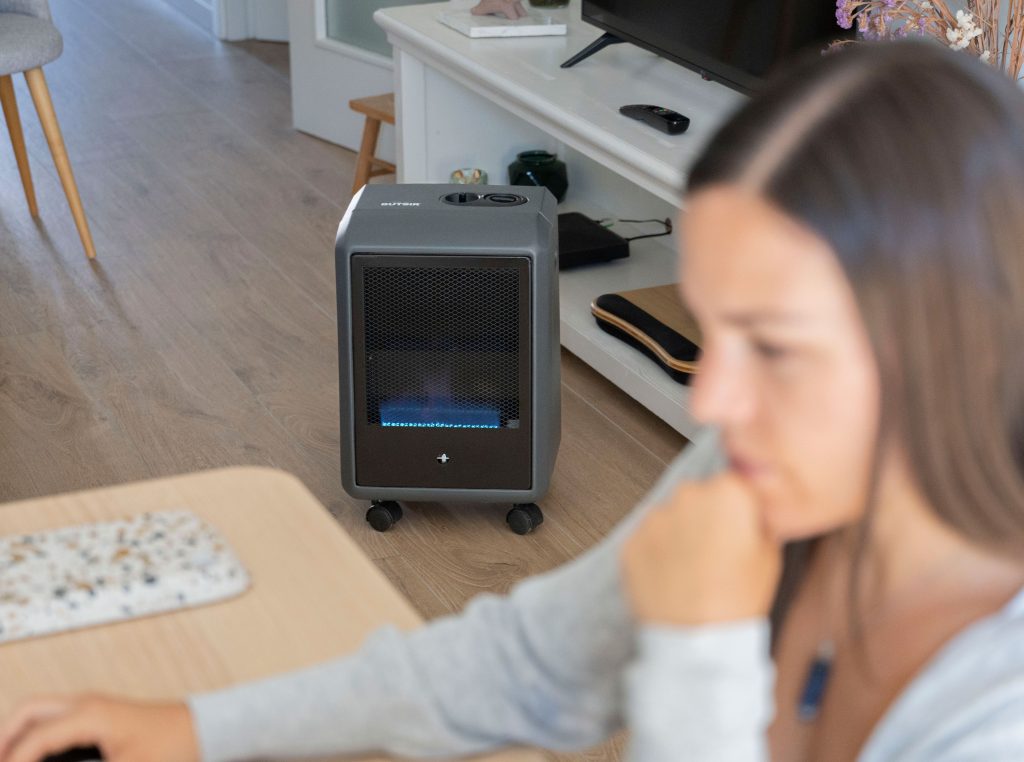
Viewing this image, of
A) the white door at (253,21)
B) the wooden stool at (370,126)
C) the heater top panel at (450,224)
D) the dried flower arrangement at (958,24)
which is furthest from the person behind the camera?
the white door at (253,21)

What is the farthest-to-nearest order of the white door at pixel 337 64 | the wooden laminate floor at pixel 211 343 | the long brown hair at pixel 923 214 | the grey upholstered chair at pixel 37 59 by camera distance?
the white door at pixel 337 64, the grey upholstered chair at pixel 37 59, the wooden laminate floor at pixel 211 343, the long brown hair at pixel 923 214

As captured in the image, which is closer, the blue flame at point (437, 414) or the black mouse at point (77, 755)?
the black mouse at point (77, 755)

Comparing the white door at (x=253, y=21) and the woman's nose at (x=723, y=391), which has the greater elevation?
the woman's nose at (x=723, y=391)

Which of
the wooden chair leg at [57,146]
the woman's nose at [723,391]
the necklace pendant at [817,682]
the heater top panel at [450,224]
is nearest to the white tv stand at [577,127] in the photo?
the heater top panel at [450,224]

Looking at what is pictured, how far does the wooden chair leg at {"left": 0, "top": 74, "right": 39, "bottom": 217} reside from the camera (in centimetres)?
349

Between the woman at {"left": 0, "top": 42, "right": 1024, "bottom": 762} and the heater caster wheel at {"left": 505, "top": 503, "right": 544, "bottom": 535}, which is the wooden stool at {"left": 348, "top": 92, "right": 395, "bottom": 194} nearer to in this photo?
the heater caster wheel at {"left": 505, "top": 503, "right": 544, "bottom": 535}

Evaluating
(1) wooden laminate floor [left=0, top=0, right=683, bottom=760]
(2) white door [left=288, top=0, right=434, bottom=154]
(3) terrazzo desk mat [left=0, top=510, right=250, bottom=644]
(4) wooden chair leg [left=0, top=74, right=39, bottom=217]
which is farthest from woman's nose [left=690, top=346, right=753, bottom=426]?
(2) white door [left=288, top=0, right=434, bottom=154]

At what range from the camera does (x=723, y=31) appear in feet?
8.00

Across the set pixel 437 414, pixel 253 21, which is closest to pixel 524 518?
pixel 437 414

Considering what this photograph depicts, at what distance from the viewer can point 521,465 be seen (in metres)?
2.20

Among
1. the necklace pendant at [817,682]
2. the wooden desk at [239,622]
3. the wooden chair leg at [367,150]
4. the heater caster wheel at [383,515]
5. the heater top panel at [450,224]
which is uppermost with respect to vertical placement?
the necklace pendant at [817,682]

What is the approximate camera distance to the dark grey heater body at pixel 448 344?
Answer: 2.09 metres

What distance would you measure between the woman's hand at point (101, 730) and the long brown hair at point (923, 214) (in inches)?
16.7

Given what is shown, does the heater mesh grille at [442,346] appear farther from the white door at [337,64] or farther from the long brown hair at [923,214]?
the white door at [337,64]
